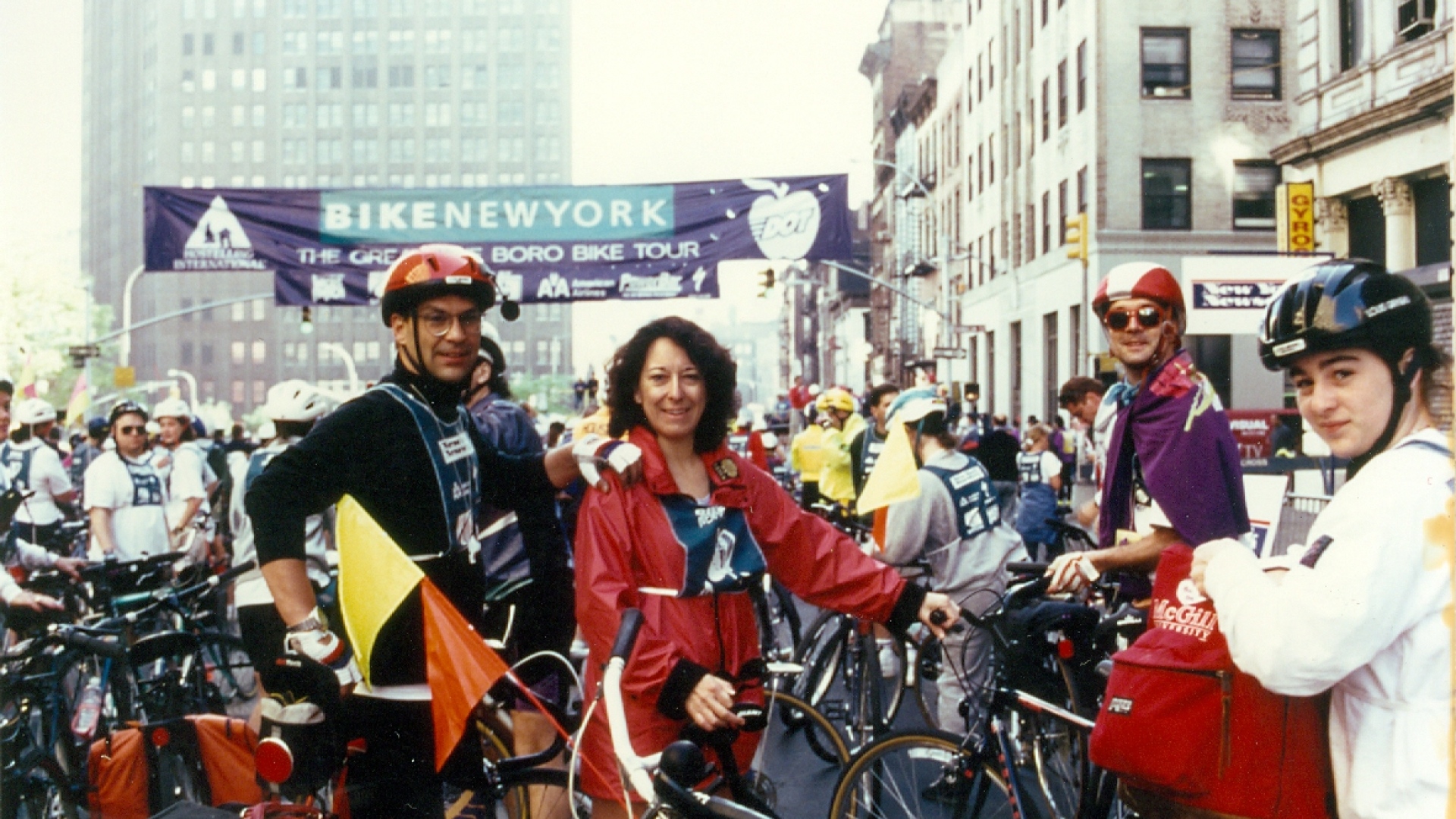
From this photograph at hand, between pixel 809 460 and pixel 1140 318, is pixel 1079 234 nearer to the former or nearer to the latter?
pixel 809 460

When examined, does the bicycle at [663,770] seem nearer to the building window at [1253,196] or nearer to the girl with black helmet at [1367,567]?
the girl with black helmet at [1367,567]

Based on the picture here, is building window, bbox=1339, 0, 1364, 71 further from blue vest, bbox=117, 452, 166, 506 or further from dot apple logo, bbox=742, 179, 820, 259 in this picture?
dot apple logo, bbox=742, 179, 820, 259

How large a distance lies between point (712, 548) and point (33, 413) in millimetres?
9382

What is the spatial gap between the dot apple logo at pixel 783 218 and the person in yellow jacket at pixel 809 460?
2.16 meters

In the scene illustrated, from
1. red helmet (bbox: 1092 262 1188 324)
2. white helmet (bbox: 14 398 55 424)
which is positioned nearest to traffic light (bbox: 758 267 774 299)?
white helmet (bbox: 14 398 55 424)

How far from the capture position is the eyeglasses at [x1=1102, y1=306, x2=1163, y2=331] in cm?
→ 443

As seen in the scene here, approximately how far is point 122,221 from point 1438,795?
59.0 metres

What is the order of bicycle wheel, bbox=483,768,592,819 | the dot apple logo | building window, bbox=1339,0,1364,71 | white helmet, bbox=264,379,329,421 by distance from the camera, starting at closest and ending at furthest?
1. bicycle wheel, bbox=483,768,592,819
2. building window, bbox=1339,0,1364,71
3. white helmet, bbox=264,379,329,421
4. the dot apple logo

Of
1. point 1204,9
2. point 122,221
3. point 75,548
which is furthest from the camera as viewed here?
point 122,221

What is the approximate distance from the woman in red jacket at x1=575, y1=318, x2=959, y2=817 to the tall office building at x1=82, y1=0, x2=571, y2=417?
156 inches

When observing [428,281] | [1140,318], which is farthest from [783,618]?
[428,281]

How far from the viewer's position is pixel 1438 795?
2096 millimetres

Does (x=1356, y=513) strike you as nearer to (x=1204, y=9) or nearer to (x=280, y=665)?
(x=280, y=665)

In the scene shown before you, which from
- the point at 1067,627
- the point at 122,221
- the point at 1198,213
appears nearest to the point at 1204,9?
the point at 1067,627
